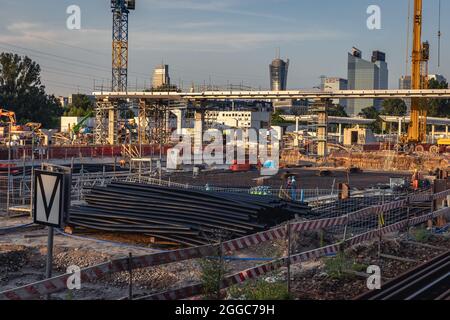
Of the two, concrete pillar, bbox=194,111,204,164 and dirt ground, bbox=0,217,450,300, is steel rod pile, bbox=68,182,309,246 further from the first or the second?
concrete pillar, bbox=194,111,204,164

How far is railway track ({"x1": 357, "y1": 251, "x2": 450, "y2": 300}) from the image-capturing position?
9797mm

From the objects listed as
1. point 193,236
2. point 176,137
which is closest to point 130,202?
point 193,236

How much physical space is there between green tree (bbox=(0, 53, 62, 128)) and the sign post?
74.2m

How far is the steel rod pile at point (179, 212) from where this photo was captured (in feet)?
48.1

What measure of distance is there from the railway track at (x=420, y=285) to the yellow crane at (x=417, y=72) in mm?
55428

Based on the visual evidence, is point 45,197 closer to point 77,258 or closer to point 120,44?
point 77,258

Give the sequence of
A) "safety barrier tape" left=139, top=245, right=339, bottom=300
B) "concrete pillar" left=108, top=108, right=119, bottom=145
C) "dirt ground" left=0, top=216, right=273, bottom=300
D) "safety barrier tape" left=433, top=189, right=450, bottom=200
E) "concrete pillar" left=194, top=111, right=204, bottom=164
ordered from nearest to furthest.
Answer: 1. "safety barrier tape" left=139, top=245, right=339, bottom=300
2. "dirt ground" left=0, top=216, right=273, bottom=300
3. "safety barrier tape" left=433, top=189, right=450, bottom=200
4. "concrete pillar" left=194, top=111, right=204, bottom=164
5. "concrete pillar" left=108, top=108, right=119, bottom=145

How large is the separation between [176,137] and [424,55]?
1283 inches

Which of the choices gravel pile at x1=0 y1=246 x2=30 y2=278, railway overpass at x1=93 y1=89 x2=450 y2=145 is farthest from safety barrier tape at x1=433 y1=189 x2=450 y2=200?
railway overpass at x1=93 y1=89 x2=450 y2=145

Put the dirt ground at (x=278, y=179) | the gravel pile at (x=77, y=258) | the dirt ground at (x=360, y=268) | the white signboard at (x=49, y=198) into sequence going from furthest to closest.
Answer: the dirt ground at (x=278, y=179) → the gravel pile at (x=77, y=258) → the dirt ground at (x=360, y=268) → the white signboard at (x=49, y=198)

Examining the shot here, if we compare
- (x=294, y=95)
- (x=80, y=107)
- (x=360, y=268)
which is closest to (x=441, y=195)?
(x=360, y=268)

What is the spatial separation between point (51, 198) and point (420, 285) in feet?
23.9

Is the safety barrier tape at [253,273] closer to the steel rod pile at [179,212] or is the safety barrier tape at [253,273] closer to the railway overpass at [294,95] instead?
the steel rod pile at [179,212]

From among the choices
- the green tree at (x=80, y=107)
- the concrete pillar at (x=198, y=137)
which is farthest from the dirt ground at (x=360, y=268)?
the green tree at (x=80, y=107)
